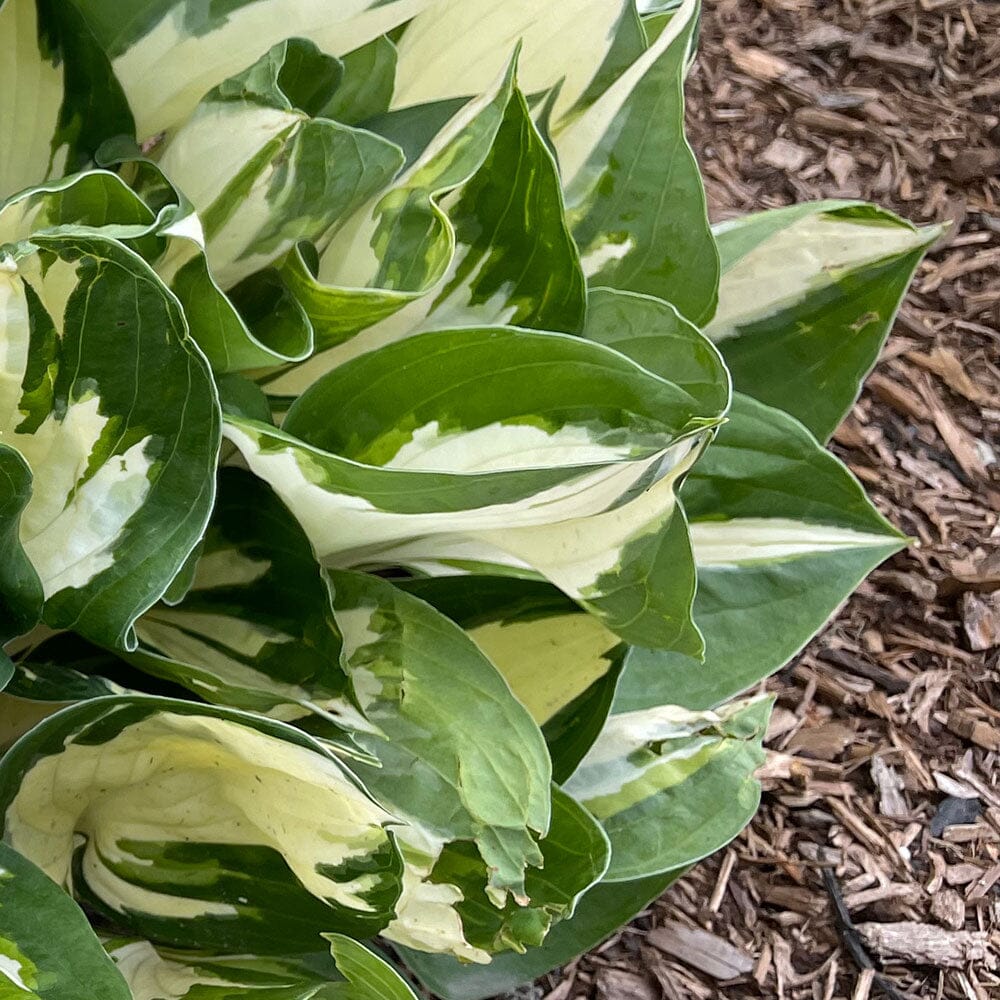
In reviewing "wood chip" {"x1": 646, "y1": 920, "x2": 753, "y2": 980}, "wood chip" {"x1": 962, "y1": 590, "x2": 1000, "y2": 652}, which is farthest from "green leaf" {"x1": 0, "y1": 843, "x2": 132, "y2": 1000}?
"wood chip" {"x1": 962, "y1": 590, "x2": 1000, "y2": 652}

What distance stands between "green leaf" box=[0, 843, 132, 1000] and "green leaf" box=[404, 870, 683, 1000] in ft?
0.92

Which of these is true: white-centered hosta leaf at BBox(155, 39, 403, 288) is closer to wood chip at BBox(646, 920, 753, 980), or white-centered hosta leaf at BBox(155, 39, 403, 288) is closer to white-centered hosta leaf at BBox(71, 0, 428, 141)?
white-centered hosta leaf at BBox(71, 0, 428, 141)

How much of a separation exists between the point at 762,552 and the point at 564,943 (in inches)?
9.6

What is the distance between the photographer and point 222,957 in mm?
581

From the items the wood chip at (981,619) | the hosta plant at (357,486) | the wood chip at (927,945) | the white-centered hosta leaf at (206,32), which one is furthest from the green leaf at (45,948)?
the wood chip at (981,619)

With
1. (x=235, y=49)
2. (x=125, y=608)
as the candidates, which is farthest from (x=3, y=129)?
(x=125, y=608)

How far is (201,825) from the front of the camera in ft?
1.78

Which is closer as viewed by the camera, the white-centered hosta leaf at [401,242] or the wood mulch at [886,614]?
the white-centered hosta leaf at [401,242]

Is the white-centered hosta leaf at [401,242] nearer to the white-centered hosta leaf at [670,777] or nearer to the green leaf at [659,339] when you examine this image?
the green leaf at [659,339]

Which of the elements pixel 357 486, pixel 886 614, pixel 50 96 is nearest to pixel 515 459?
pixel 357 486

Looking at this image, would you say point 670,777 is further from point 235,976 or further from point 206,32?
point 206,32

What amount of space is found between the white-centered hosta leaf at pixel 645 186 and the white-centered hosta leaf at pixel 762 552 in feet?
0.28

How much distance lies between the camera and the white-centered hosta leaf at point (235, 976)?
54 cm

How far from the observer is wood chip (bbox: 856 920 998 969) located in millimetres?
910
